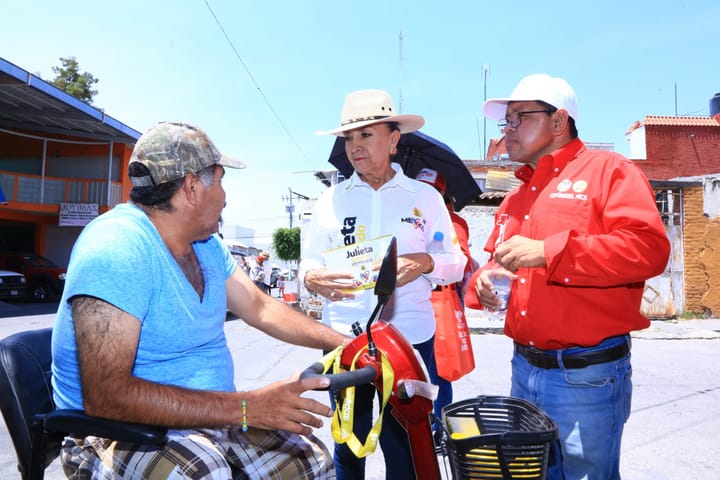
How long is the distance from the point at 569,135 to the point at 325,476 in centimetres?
170

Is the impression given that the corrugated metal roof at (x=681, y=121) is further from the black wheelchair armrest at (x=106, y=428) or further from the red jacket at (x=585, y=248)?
the black wheelchair armrest at (x=106, y=428)

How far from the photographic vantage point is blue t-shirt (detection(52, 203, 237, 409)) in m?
1.61

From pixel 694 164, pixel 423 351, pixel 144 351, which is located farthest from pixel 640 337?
pixel 694 164

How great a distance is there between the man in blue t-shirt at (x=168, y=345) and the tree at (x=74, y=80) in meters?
36.4

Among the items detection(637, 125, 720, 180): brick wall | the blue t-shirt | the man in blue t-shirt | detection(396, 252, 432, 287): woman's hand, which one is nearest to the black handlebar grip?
the man in blue t-shirt

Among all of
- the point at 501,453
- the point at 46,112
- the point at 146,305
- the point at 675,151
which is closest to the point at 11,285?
the point at 46,112

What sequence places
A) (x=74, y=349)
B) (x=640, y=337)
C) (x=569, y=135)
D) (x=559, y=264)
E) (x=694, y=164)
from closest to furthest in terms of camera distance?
(x=74, y=349)
(x=559, y=264)
(x=569, y=135)
(x=640, y=337)
(x=694, y=164)

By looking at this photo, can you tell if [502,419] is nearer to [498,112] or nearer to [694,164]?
[498,112]

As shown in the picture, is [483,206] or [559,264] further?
[483,206]

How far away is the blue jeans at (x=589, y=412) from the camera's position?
75.1 inches

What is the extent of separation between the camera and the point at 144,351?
70.4 inches

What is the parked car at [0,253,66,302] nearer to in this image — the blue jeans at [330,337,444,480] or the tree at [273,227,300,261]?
the blue jeans at [330,337,444,480]

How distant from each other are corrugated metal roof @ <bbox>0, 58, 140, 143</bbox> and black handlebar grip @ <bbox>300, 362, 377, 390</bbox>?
17.0 m

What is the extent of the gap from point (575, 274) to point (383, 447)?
3.53 feet
